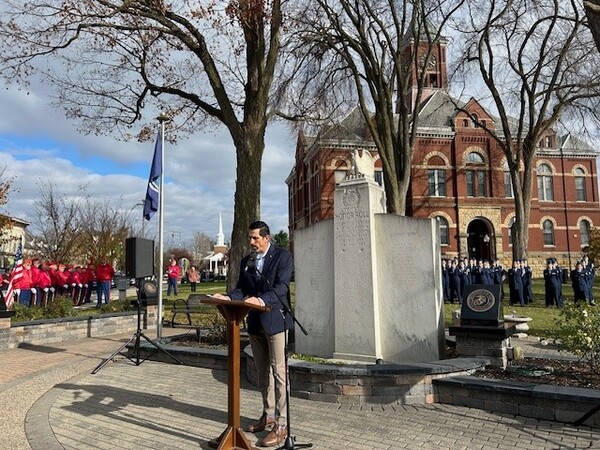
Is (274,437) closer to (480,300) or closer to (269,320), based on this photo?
(269,320)

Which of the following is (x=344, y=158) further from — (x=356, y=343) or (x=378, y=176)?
(x=356, y=343)

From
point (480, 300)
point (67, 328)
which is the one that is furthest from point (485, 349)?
point (67, 328)

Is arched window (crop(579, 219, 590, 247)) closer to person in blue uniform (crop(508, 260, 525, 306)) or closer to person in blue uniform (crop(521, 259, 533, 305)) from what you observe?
person in blue uniform (crop(521, 259, 533, 305))

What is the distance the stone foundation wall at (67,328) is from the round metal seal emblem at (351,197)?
27.6ft

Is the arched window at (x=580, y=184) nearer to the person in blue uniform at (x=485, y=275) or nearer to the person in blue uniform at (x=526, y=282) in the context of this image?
the person in blue uniform at (x=526, y=282)

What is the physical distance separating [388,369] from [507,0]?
17672mm

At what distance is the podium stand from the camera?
4.40m

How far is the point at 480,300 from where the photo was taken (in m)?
7.52

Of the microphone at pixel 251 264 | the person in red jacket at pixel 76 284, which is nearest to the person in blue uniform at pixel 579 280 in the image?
the microphone at pixel 251 264

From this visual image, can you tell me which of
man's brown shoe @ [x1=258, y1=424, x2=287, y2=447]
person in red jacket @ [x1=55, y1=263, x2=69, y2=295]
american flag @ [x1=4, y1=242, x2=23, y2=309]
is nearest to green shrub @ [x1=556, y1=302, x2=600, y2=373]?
man's brown shoe @ [x1=258, y1=424, x2=287, y2=447]

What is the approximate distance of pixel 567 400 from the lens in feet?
17.1

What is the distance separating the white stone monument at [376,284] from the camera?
741 centimetres

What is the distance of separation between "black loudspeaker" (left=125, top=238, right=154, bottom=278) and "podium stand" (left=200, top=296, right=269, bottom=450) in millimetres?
6628

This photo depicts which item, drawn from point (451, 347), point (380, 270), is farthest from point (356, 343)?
point (451, 347)
